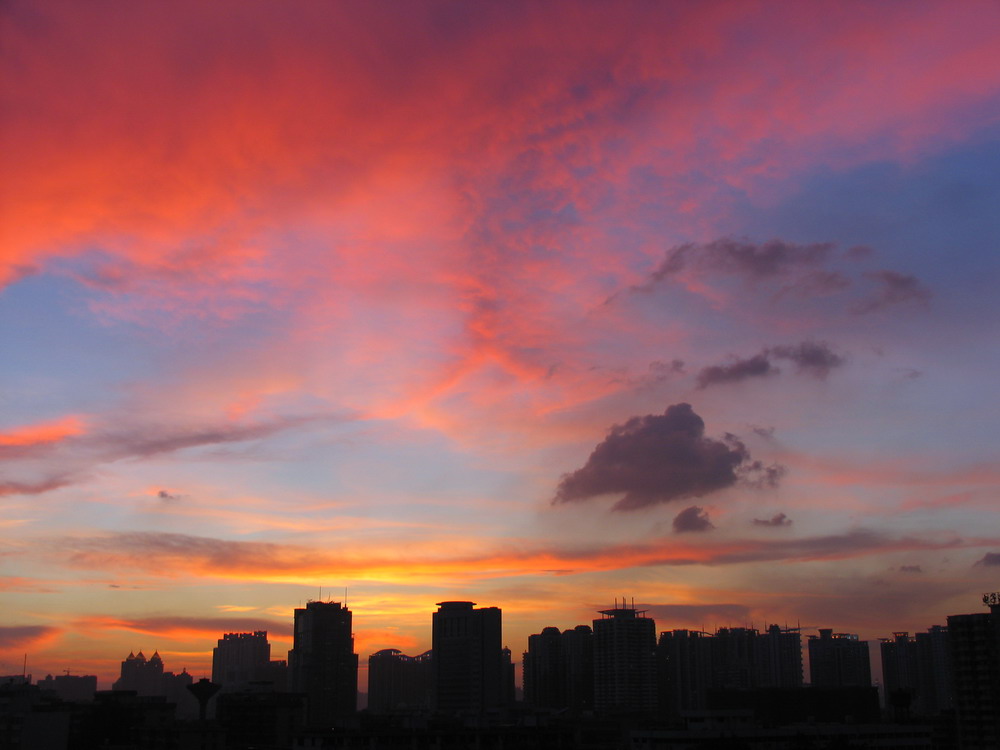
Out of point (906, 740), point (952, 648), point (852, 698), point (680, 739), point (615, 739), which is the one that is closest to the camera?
point (680, 739)

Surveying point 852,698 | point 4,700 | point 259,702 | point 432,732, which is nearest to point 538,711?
point 432,732

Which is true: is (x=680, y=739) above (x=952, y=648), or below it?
below

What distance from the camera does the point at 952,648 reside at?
125688mm

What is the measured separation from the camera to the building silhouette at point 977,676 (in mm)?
119062

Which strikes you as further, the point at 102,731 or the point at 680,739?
the point at 102,731

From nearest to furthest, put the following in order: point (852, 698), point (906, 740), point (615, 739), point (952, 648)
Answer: point (906, 740), point (952, 648), point (615, 739), point (852, 698)

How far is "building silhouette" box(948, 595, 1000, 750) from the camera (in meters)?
119

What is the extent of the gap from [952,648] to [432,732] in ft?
250

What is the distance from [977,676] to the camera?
121812 mm

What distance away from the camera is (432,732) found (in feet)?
278

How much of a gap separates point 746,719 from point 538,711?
25867mm

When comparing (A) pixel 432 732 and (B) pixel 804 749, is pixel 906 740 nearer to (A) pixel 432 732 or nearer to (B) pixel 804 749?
(B) pixel 804 749

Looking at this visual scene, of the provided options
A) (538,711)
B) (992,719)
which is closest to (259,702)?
(538,711)

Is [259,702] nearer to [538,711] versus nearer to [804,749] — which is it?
[538,711]
